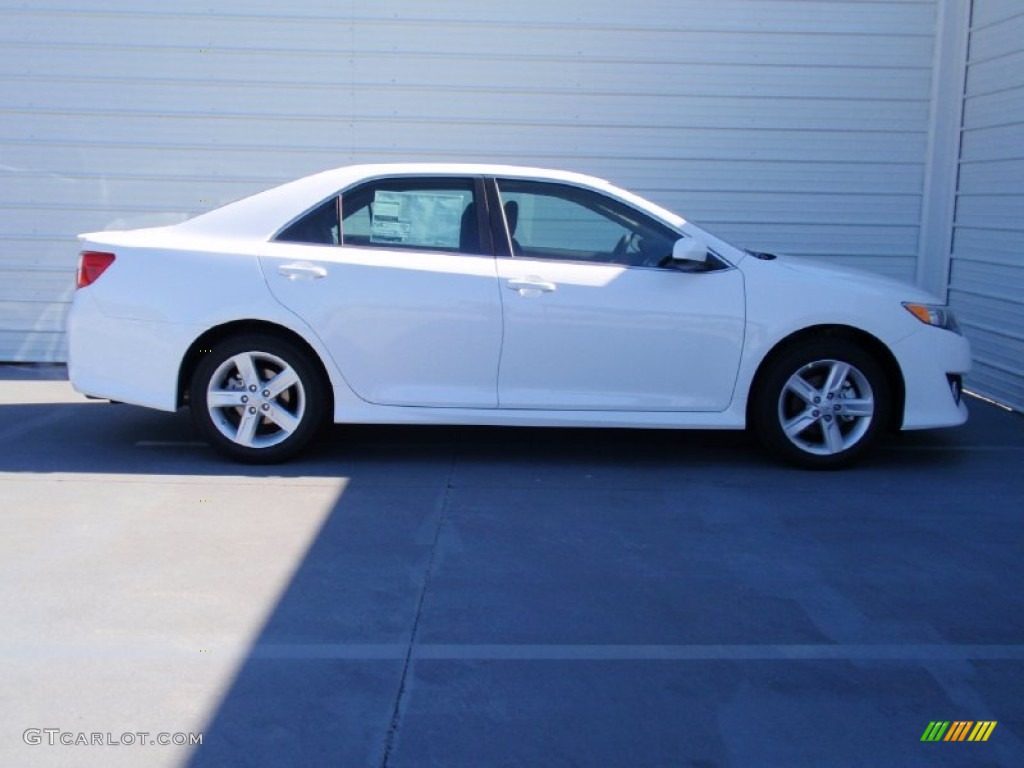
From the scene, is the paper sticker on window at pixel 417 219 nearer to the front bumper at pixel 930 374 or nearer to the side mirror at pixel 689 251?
the side mirror at pixel 689 251

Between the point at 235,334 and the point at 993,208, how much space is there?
17.8ft

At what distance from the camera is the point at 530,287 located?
644 cm

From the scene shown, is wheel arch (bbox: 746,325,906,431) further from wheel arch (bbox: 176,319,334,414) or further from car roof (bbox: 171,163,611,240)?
wheel arch (bbox: 176,319,334,414)

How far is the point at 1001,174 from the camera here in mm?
8664

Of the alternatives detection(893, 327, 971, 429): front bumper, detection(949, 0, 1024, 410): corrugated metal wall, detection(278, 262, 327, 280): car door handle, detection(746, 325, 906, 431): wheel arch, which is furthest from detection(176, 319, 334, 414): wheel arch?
detection(949, 0, 1024, 410): corrugated metal wall

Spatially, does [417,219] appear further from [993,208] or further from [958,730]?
[993,208]

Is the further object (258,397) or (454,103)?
(454,103)

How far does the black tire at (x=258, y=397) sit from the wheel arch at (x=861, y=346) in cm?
232

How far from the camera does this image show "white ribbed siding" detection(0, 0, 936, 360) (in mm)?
9242

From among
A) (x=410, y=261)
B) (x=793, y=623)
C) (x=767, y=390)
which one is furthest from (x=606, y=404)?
(x=793, y=623)

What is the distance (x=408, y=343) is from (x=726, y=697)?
307cm

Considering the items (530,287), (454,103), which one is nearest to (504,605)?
(530,287)

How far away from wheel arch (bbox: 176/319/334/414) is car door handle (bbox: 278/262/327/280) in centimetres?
28

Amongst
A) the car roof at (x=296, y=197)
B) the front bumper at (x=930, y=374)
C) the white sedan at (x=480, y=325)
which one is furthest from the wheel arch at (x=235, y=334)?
the front bumper at (x=930, y=374)
